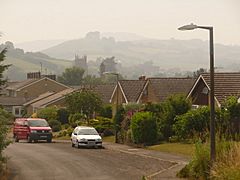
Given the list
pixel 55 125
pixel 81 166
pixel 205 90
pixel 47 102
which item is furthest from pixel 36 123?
pixel 47 102

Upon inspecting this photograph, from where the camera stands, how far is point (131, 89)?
62938 mm

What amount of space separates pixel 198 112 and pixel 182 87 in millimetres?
25214

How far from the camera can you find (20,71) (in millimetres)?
199375

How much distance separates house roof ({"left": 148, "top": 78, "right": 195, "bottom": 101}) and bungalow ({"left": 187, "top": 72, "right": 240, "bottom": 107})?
1144 centimetres

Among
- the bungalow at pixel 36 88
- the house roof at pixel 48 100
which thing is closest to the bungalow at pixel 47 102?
the house roof at pixel 48 100

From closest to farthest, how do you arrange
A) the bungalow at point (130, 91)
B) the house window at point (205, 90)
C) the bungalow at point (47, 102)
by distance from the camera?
the house window at point (205, 90) → the bungalow at point (130, 91) → the bungalow at point (47, 102)

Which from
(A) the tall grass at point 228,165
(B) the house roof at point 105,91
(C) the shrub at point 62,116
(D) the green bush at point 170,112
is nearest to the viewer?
(A) the tall grass at point 228,165

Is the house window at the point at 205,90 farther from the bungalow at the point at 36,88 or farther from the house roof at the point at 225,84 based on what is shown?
the bungalow at the point at 36,88

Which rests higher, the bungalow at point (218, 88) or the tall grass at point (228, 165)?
the bungalow at point (218, 88)

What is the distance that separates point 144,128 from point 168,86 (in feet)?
78.7

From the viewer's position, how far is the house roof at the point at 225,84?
42469 millimetres

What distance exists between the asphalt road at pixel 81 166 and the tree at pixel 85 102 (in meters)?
20.2

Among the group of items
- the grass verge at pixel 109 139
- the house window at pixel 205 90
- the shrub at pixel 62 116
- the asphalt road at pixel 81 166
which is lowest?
the asphalt road at pixel 81 166

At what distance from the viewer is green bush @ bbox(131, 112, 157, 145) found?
1460 inches
